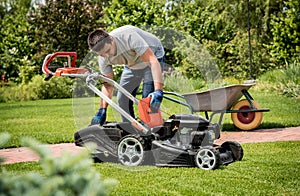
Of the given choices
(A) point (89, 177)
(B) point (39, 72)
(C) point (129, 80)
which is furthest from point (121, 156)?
(B) point (39, 72)

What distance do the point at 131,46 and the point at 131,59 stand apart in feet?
0.70

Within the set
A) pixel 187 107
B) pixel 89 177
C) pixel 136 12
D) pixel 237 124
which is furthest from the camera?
pixel 136 12

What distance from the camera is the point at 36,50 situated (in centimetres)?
1798

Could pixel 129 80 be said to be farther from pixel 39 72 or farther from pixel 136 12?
pixel 39 72

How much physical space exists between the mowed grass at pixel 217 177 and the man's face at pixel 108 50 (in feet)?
3.24

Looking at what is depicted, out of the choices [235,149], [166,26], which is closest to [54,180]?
[235,149]

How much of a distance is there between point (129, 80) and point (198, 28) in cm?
1222

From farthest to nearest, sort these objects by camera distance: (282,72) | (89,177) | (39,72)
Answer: (39,72) < (282,72) < (89,177)

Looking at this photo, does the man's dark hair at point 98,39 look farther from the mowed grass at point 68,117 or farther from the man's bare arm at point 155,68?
the mowed grass at point 68,117

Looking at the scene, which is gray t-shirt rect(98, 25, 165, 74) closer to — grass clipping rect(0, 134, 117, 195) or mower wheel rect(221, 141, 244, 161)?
mower wheel rect(221, 141, 244, 161)

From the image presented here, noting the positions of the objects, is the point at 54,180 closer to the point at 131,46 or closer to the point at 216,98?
the point at 131,46

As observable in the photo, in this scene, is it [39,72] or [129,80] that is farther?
[39,72]

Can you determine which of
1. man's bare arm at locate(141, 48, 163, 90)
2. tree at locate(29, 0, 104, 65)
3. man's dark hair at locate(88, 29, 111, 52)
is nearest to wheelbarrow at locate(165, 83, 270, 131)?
man's bare arm at locate(141, 48, 163, 90)

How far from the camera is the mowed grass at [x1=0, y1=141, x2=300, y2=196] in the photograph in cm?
371
